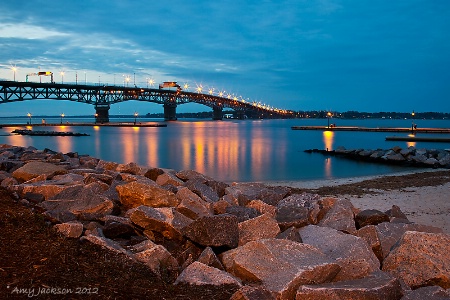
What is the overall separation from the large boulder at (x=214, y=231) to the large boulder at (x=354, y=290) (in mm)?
1511

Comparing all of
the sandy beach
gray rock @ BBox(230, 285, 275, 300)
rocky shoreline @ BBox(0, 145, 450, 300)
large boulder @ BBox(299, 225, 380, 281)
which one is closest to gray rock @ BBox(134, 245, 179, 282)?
rocky shoreline @ BBox(0, 145, 450, 300)

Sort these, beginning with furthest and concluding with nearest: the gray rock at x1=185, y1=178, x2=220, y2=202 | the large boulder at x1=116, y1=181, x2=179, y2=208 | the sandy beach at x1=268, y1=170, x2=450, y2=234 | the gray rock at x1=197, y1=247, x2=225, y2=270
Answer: the sandy beach at x1=268, y1=170, x2=450, y2=234 < the gray rock at x1=185, y1=178, x2=220, y2=202 < the large boulder at x1=116, y1=181, x2=179, y2=208 < the gray rock at x1=197, y1=247, x2=225, y2=270

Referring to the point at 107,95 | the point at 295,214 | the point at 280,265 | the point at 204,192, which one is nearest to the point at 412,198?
the point at 204,192

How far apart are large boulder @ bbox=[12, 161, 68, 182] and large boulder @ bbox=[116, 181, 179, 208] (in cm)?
238

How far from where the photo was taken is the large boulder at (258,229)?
5852 mm

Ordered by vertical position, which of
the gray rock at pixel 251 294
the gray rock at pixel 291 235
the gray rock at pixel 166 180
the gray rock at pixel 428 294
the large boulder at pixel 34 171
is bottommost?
Answer: the gray rock at pixel 428 294

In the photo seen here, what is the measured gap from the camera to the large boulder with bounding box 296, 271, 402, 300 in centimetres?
408

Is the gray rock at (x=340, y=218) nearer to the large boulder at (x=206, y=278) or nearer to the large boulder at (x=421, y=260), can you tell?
the large boulder at (x=421, y=260)

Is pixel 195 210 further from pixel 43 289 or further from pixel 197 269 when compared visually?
pixel 43 289

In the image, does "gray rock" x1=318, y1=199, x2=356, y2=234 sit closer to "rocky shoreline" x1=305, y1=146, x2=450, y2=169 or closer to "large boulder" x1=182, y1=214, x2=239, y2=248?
"large boulder" x1=182, y1=214, x2=239, y2=248

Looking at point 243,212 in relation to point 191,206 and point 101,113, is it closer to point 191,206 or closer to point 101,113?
point 191,206

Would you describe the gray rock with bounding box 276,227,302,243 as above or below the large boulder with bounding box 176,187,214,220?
below

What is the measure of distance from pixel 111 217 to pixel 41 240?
156 cm

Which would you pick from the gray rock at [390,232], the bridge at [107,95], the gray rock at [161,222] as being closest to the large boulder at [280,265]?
the gray rock at [161,222]
